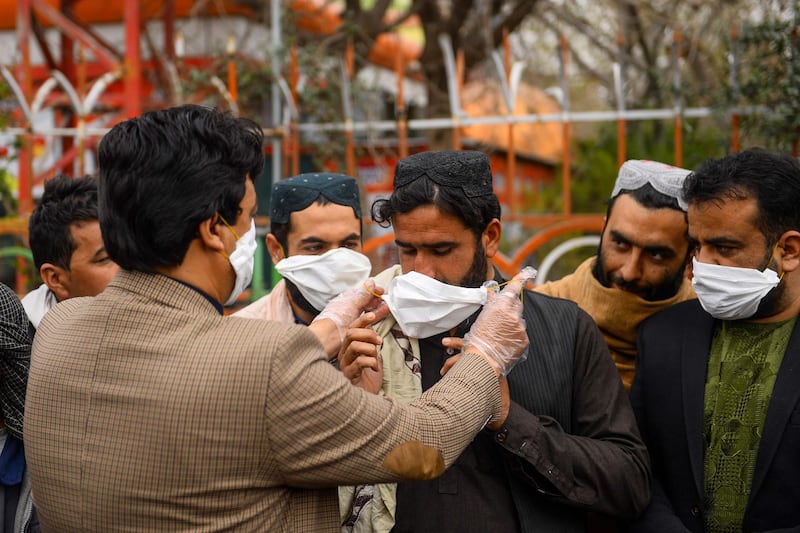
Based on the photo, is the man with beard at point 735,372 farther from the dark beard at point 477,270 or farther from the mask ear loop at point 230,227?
the mask ear loop at point 230,227

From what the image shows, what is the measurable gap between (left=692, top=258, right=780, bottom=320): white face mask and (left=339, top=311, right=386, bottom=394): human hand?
1008 millimetres

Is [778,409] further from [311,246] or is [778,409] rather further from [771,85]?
[771,85]

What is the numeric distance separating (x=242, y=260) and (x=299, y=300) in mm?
1118

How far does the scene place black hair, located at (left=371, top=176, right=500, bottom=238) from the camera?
2506 millimetres

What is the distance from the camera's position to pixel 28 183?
609 centimetres

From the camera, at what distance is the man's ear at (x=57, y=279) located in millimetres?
3098

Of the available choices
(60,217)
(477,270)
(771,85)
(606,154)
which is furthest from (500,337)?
(606,154)

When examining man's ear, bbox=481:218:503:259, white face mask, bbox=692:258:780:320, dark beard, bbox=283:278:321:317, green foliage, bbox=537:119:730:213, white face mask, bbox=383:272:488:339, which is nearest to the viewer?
white face mask, bbox=383:272:488:339

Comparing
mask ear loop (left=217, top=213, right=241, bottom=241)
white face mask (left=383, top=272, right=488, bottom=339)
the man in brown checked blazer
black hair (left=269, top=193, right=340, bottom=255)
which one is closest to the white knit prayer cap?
white face mask (left=383, top=272, right=488, bottom=339)

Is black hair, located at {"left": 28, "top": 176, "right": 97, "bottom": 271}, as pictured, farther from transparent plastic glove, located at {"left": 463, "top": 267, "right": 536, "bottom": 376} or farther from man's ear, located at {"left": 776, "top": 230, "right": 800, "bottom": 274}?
man's ear, located at {"left": 776, "top": 230, "right": 800, "bottom": 274}

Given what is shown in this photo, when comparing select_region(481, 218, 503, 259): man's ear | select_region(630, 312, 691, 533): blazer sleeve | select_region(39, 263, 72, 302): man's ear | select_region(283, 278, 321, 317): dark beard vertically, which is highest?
select_region(481, 218, 503, 259): man's ear

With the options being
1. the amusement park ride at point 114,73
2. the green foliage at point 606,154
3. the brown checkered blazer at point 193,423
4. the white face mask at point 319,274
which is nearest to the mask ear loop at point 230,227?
the brown checkered blazer at point 193,423

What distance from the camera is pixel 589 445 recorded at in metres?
2.34

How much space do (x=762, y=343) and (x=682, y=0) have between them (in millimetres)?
6195
